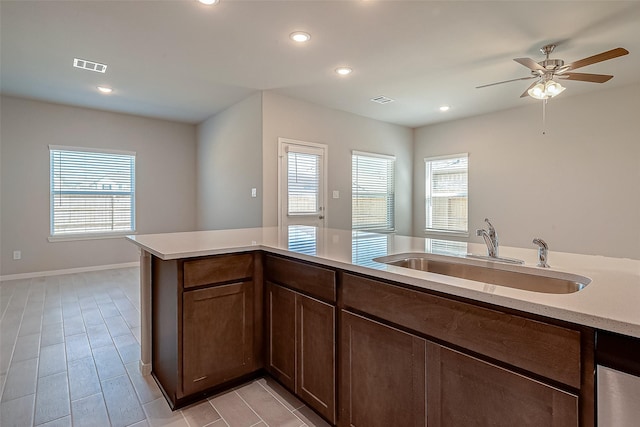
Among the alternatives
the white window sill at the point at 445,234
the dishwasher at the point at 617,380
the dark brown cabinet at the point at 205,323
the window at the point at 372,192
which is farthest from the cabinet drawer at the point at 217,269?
the white window sill at the point at 445,234

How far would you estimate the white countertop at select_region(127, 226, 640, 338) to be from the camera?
0.81 m

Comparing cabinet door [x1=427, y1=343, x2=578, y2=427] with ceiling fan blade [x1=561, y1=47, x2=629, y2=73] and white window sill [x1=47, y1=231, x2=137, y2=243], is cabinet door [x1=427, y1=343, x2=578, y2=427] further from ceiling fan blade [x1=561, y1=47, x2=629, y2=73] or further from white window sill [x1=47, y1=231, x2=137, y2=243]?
white window sill [x1=47, y1=231, x2=137, y2=243]

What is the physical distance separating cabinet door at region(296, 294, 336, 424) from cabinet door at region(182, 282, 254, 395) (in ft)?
1.33

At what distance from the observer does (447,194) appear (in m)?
6.13

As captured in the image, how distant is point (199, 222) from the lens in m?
6.38

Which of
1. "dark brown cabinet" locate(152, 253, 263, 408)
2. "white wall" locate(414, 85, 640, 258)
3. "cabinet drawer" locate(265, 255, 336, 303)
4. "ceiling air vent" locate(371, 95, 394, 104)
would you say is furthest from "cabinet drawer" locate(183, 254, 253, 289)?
"white wall" locate(414, 85, 640, 258)

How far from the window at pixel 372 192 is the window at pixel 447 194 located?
77 centimetres

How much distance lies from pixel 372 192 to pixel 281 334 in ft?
14.3

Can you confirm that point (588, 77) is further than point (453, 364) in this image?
Yes

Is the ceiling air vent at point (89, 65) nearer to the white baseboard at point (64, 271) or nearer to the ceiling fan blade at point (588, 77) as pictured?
the white baseboard at point (64, 271)

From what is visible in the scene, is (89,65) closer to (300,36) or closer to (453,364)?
(300,36)

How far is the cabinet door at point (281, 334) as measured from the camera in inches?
72.9

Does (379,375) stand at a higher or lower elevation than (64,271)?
higher

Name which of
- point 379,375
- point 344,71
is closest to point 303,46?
point 344,71
